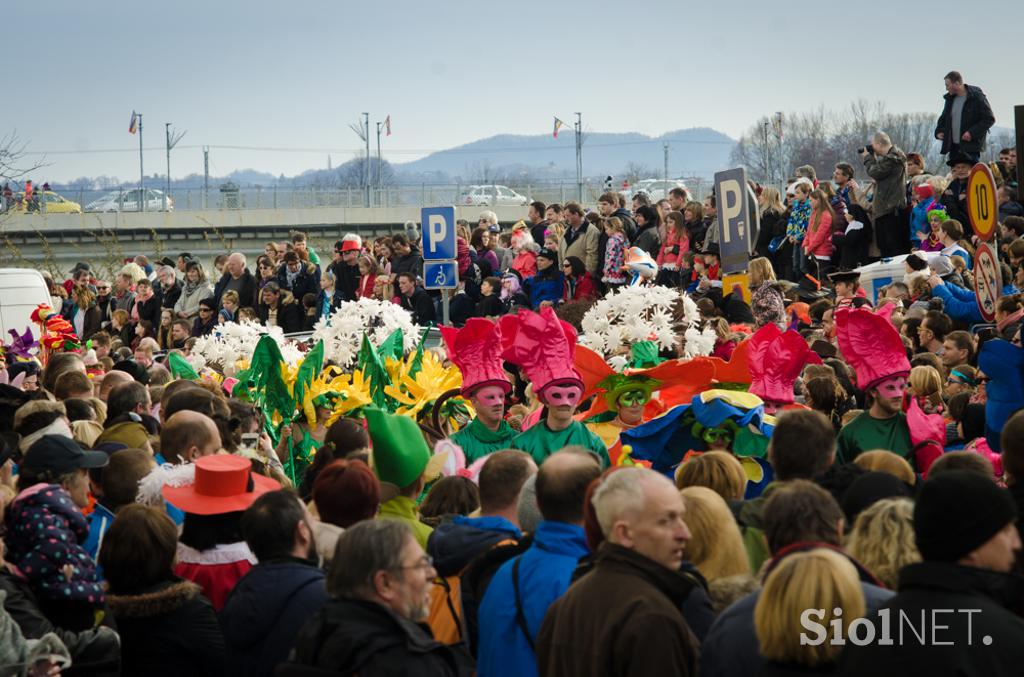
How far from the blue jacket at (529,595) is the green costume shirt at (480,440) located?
2.94m

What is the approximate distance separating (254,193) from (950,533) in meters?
44.9

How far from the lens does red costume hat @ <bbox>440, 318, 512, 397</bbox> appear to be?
8.12 meters

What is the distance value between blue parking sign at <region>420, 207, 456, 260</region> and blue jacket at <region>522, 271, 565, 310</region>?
7.51 ft

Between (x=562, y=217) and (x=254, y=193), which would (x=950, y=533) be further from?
(x=254, y=193)

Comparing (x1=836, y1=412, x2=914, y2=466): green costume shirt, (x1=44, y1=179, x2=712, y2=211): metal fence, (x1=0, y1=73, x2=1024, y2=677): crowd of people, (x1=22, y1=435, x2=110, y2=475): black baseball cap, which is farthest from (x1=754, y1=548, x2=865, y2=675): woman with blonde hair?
(x1=44, y1=179, x2=712, y2=211): metal fence

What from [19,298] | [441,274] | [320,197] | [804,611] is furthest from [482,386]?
[320,197]

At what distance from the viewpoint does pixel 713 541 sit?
180 inches

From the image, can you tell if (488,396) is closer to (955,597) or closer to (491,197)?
(955,597)

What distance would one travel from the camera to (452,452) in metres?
7.59

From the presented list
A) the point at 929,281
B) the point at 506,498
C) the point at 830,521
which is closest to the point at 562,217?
the point at 929,281

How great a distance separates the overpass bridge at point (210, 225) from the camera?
4394cm

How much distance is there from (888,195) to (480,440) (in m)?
9.55

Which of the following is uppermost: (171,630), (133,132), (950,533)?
(133,132)

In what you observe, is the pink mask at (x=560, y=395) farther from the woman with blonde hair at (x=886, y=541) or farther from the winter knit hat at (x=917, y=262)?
the winter knit hat at (x=917, y=262)
